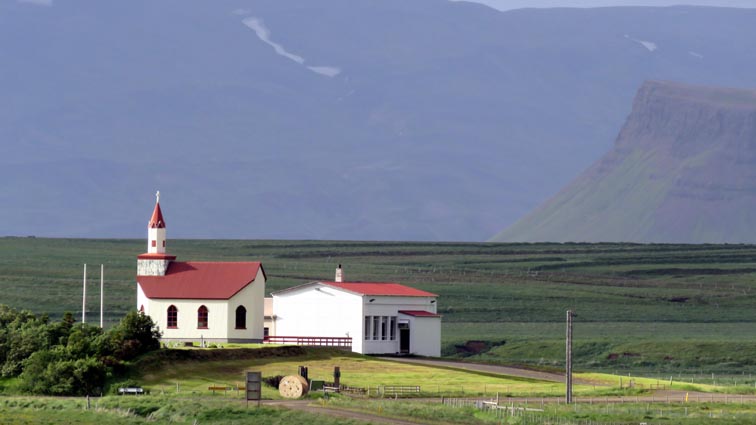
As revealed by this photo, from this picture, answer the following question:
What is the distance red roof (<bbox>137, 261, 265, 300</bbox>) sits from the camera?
90.8 metres

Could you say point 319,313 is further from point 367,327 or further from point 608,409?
point 608,409

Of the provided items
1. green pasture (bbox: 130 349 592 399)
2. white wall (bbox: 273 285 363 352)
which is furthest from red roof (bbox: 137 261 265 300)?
green pasture (bbox: 130 349 592 399)

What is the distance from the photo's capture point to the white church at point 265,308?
90812mm

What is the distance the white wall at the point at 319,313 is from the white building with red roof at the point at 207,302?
17.3 feet

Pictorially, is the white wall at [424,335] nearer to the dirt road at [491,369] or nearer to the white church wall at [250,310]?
the dirt road at [491,369]

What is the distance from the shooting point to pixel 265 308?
10000cm

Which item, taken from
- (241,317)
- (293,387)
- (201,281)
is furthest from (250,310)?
(293,387)

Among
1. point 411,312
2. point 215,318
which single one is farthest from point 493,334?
point 215,318

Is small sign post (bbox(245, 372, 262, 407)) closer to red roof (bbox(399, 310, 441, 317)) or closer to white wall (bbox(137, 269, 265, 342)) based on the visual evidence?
white wall (bbox(137, 269, 265, 342))

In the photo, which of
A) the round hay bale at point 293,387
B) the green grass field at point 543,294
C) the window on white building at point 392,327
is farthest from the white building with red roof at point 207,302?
the round hay bale at point 293,387

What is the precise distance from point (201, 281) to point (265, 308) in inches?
355

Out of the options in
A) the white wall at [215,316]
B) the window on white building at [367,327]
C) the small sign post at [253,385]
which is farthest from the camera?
the window on white building at [367,327]

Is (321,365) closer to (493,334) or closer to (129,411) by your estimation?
(129,411)

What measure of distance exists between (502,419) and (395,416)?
398 centimetres
